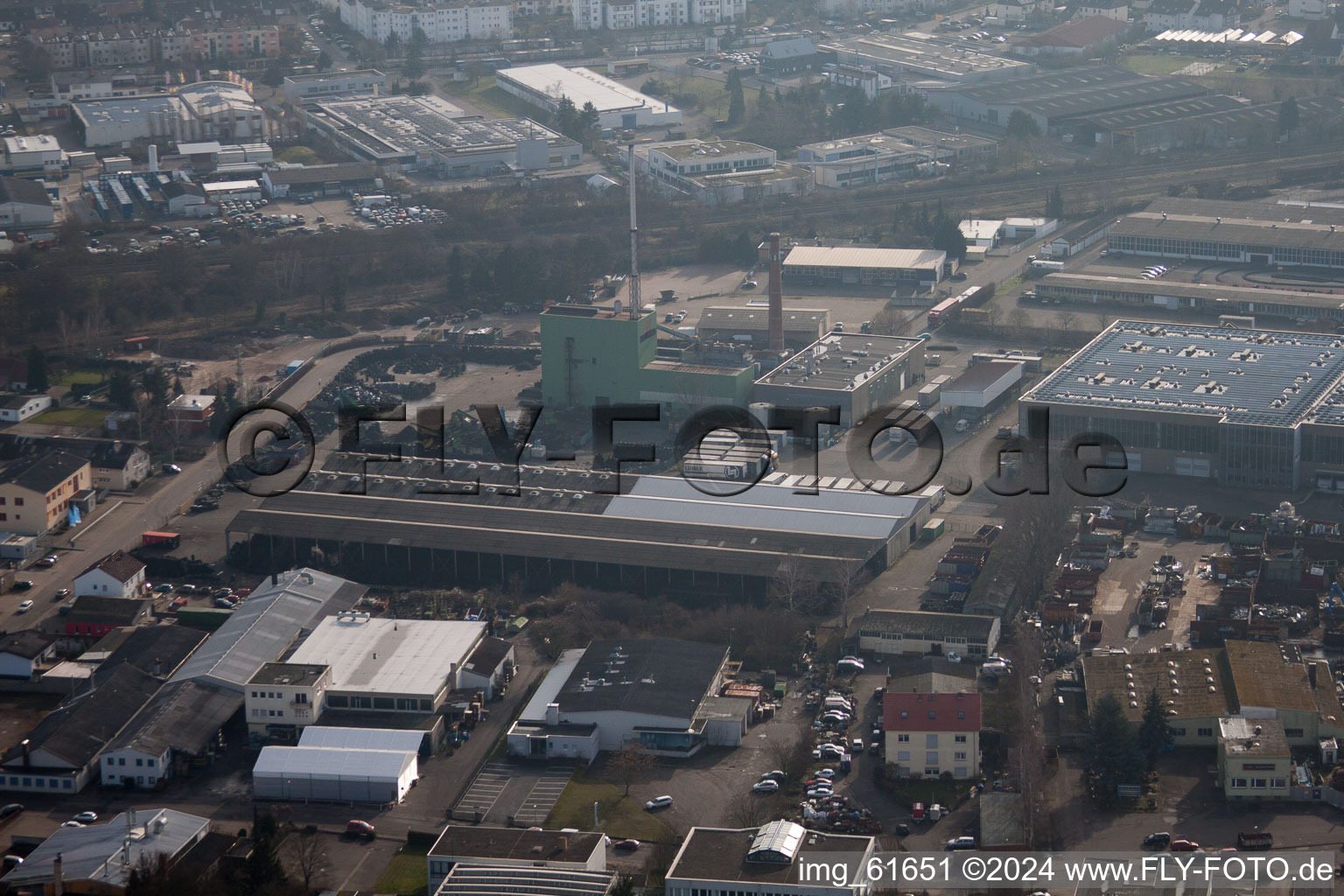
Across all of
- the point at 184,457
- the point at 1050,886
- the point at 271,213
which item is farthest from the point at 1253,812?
the point at 271,213

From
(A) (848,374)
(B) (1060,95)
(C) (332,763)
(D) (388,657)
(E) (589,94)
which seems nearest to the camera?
(C) (332,763)

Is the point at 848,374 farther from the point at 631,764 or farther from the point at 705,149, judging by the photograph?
the point at 705,149

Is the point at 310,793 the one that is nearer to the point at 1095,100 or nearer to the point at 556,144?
the point at 556,144

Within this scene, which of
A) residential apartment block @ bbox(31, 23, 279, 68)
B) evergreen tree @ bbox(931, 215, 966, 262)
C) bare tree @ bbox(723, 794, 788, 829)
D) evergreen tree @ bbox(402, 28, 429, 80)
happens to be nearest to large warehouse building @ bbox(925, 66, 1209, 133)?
evergreen tree @ bbox(931, 215, 966, 262)

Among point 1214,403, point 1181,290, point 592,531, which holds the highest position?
point 1181,290

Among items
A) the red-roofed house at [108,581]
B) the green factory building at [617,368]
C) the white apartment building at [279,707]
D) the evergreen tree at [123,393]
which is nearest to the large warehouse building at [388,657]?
the white apartment building at [279,707]

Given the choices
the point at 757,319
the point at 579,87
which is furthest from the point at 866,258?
the point at 579,87
